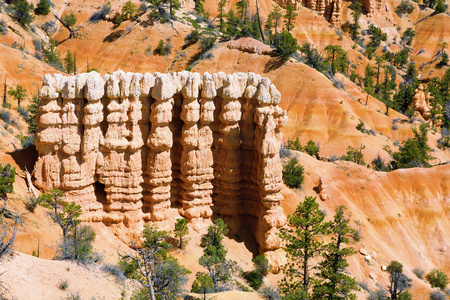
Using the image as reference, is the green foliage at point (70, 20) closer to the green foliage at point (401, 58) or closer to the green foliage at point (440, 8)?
the green foliage at point (401, 58)

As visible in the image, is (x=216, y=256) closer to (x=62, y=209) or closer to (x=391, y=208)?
(x=62, y=209)

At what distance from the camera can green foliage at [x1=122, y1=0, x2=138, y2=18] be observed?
85.5 meters

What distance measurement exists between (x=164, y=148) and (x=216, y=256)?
7415 millimetres

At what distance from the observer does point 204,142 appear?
3241 cm

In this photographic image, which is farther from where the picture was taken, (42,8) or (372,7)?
(372,7)

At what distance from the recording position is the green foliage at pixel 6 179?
86.2 ft

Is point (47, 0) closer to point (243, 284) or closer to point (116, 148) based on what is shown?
point (116, 148)

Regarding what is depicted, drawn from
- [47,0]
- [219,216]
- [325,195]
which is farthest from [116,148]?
[47,0]

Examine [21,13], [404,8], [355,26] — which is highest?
[21,13]

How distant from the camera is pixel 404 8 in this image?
Result: 428 feet

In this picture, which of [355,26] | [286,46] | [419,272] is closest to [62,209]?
[419,272]

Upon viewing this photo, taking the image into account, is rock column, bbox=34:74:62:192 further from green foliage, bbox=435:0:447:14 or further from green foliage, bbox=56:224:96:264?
green foliage, bbox=435:0:447:14

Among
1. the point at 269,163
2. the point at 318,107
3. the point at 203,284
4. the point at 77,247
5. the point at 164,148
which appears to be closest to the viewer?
the point at 77,247

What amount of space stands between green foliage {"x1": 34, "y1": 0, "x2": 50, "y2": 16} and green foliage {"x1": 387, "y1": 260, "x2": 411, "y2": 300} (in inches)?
2976
